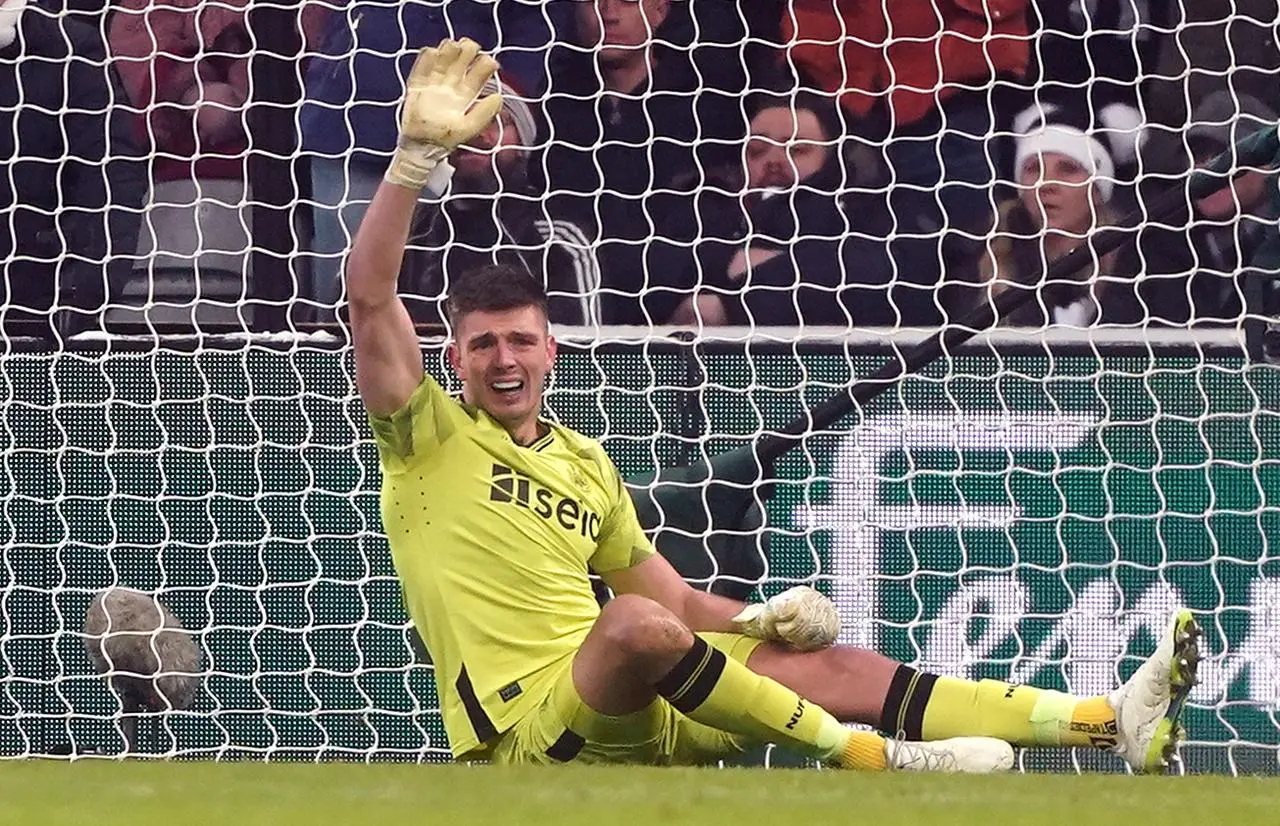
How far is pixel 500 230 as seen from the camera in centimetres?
696

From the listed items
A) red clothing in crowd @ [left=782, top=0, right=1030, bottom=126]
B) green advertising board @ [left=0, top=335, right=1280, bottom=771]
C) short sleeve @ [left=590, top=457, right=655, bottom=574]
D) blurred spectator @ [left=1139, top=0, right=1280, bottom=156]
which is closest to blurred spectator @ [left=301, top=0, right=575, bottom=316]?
green advertising board @ [left=0, top=335, right=1280, bottom=771]

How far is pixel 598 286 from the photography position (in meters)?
7.00

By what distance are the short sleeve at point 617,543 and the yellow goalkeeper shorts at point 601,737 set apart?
0.40 m

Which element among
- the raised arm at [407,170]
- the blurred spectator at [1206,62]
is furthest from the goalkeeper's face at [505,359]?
the blurred spectator at [1206,62]

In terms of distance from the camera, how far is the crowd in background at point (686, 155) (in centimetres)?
690

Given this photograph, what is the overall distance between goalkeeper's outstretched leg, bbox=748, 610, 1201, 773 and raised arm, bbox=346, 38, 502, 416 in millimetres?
1266

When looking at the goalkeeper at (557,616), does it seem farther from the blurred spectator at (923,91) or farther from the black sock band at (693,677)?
the blurred spectator at (923,91)

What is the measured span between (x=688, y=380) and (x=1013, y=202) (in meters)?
A: 1.28

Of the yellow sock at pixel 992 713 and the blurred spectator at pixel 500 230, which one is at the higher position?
the blurred spectator at pixel 500 230

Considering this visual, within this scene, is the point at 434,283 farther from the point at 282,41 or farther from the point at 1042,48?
the point at 1042,48

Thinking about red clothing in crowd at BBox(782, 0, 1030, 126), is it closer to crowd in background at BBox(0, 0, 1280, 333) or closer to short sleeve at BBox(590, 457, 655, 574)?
crowd in background at BBox(0, 0, 1280, 333)

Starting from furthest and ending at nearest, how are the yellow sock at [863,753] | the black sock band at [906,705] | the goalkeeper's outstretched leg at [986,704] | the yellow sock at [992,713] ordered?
the black sock band at [906,705] → the yellow sock at [992,713] → the goalkeeper's outstretched leg at [986,704] → the yellow sock at [863,753]

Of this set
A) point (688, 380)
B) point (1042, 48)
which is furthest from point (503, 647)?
point (1042, 48)

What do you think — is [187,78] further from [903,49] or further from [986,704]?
[986,704]
